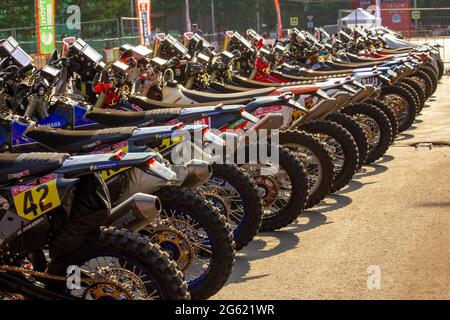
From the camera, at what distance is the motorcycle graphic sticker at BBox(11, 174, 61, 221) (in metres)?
4.25

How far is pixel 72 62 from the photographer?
24.9 ft

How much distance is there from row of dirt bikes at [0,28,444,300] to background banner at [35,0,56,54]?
10981 mm

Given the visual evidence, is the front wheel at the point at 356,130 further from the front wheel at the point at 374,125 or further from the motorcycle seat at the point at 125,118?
the motorcycle seat at the point at 125,118

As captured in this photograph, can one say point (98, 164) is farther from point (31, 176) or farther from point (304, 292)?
point (304, 292)

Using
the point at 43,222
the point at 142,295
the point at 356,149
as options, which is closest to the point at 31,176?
the point at 43,222

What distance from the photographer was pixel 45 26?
21844 mm

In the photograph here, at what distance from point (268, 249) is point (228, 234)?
5.63ft

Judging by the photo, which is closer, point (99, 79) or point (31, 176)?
point (31, 176)

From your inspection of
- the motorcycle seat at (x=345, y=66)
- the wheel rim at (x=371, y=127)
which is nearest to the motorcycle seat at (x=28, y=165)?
the wheel rim at (x=371, y=127)

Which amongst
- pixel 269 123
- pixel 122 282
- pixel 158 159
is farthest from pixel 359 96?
pixel 122 282

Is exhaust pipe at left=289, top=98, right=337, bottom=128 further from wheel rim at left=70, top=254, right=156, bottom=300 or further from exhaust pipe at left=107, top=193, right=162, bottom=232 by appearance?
wheel rim at left=70, top=254, right=156, bottom=300

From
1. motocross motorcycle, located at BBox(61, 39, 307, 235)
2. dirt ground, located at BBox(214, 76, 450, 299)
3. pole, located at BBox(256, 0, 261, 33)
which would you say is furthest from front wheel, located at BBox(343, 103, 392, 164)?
pole, located at BBox(256, 0, 261, 33)

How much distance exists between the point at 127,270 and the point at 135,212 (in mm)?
436

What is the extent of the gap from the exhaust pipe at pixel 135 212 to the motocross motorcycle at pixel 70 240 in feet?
0.48
